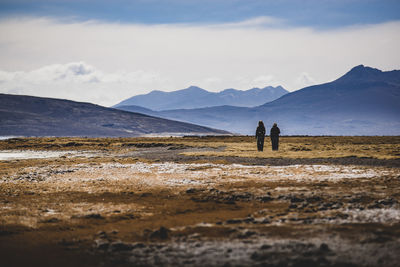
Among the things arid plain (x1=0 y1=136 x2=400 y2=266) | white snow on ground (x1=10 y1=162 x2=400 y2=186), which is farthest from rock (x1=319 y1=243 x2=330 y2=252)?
white snow on ground (x1=10 y1=162 x2=400 y2=186)

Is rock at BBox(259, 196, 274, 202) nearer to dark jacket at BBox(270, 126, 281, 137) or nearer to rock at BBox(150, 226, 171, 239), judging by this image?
rock at BBox(150, 226, 171, 239)

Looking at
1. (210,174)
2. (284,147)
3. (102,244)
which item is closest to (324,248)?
(102,244)

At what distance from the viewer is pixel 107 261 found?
9.03 meters

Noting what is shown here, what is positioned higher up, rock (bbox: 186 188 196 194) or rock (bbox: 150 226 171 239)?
rock (bbox: 186 188 196 194)

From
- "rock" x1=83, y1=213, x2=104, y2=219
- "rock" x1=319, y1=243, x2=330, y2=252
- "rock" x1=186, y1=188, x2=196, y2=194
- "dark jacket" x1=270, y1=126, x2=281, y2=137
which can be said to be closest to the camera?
"rock" x1=319, y1=243, x2=330, y2=252

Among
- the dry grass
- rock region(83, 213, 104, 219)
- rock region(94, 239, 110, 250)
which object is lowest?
rock region(94, 239, 110, 250)

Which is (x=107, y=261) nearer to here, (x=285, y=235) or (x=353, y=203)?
(x=285, y=235)

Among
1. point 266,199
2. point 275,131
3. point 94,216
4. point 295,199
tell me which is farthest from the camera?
point 275,131

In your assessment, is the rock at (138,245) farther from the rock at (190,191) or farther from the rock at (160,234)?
the rock at (190,191)

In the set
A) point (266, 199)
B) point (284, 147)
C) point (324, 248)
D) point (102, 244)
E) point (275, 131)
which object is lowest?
point (102, 244)

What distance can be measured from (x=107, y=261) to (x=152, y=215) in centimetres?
453

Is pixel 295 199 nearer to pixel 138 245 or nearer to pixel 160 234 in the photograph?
pixel 160 234

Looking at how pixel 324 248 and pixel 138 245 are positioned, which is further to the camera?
pixel 138 245

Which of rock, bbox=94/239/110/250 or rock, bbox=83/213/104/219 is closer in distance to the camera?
rock, bbox=94/239/110/250
